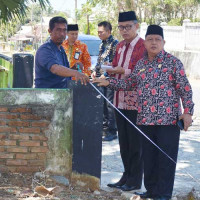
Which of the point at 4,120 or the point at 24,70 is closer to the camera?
the point at 4,120

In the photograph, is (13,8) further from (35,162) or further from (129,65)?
(35,162)

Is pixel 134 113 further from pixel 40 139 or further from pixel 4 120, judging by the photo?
pixel 4 120

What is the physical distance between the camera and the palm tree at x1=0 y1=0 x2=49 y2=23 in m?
5.49

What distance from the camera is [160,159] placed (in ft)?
14.8

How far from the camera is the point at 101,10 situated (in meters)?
32.5

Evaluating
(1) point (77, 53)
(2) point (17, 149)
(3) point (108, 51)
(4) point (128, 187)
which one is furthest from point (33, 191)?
(3) point (108, 51)

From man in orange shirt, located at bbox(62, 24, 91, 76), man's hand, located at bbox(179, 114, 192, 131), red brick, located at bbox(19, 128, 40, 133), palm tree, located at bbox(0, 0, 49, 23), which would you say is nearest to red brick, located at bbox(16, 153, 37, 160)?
red brick, located at bbox(19, 128, 40, 133)

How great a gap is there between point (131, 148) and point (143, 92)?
709 millimetres

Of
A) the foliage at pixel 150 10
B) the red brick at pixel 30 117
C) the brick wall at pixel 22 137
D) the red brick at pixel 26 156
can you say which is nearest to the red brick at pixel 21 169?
the brick wall at pixel 22 137

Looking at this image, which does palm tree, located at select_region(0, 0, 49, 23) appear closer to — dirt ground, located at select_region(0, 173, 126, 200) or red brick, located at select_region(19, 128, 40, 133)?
red brick, located at select_region(19, 128, 40, 133)

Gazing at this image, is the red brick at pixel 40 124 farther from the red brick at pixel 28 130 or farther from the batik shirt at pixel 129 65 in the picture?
the batik shirt at pixel 129 65

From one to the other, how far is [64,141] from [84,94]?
545mm

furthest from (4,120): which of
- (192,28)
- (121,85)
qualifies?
(192,28)

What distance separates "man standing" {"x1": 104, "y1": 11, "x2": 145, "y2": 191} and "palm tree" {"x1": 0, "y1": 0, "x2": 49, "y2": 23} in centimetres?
126
